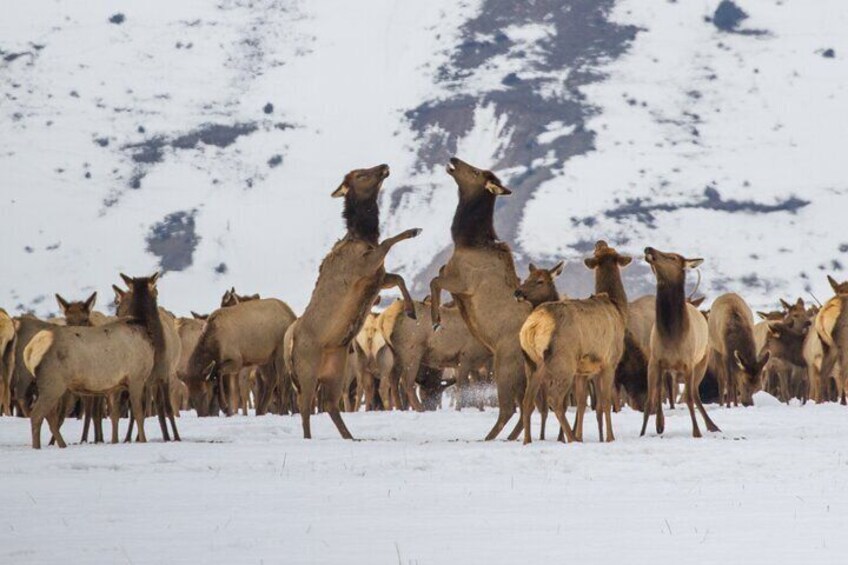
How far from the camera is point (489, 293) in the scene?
15.5 meters

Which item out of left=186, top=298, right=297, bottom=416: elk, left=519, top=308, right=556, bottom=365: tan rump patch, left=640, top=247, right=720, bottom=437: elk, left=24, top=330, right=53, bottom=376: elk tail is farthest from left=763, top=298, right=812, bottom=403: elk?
left=24, top=330, right=53, bottom=376: elk tail

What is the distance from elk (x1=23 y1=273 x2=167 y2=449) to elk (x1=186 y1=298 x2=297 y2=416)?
6984 millimetres

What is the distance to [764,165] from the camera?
122438mm

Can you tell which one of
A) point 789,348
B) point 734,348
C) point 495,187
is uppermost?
point 495,187

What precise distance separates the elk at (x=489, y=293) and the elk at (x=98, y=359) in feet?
10.5

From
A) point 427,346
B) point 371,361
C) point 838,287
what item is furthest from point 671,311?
point 371,361

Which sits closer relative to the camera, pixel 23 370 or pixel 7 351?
pixel 23 370

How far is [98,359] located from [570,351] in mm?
4901

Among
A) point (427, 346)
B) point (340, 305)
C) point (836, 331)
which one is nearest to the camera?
point (340, 305)

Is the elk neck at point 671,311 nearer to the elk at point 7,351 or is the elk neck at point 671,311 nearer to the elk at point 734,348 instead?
the elk at point 734,348

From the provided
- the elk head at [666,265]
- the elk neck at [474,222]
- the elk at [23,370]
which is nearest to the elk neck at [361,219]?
the elk neck at [474,222]

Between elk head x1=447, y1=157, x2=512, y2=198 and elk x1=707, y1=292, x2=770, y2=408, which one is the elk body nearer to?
elk x1=707, y1=292, x2=770, y2=408

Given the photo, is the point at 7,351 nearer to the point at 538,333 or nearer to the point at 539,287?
the point at 539,287

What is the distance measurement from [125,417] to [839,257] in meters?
86.4
